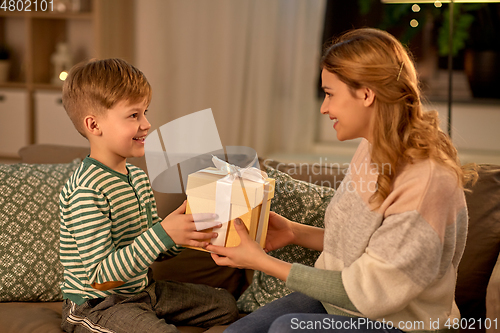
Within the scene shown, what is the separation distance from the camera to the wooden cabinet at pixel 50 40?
9.77ft

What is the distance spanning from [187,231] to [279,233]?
30cm

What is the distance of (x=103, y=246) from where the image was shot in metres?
1.14

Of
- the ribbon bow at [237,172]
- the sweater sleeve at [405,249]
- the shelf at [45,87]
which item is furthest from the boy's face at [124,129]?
the shelf at [45,87]

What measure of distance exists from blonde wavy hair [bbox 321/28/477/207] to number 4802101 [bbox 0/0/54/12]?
2.61m

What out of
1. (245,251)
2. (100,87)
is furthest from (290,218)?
(100,87)

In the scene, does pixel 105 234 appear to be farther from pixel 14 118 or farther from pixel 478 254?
Answer: pixel 14 118

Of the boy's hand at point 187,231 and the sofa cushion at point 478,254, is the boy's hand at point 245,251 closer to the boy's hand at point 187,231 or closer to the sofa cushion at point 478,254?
the boy's hand at point 187,231

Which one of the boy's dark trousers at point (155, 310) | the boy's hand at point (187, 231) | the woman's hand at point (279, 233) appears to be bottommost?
the boy's dark trousers at point (155, 310)

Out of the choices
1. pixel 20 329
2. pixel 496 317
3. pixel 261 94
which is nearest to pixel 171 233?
pixel 20 329

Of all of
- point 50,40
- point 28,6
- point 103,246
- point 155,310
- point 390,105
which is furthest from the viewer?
point 50,40

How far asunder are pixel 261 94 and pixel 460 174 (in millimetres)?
2209

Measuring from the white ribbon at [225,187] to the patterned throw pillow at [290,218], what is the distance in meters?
0.38

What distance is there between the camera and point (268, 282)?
1483mm

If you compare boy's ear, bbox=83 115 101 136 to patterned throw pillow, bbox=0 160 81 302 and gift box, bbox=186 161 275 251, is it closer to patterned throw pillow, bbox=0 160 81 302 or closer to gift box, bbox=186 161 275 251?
gift box, bbox=186 161 275 251
